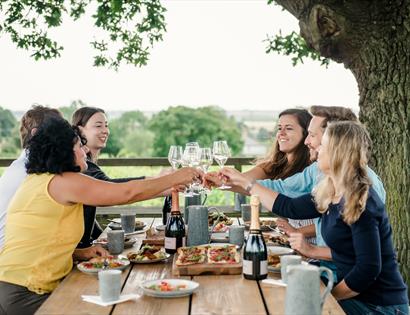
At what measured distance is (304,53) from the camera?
6.36m

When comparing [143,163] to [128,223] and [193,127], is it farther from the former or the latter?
[193,127]

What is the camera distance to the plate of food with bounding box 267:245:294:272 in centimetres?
278

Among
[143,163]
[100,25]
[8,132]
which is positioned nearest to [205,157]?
[143,163]

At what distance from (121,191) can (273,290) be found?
867 millimetres

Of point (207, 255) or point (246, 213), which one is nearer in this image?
point (207, 255)

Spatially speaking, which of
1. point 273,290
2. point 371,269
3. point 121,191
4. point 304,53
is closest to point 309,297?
point 273,290

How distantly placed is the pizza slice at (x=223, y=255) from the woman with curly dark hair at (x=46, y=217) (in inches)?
17.9

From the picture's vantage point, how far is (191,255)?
2.86m

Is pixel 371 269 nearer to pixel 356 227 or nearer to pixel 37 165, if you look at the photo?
pixel 356 227

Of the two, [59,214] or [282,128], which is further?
[282,128]

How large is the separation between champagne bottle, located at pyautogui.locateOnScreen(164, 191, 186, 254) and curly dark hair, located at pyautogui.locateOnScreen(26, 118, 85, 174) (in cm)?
50

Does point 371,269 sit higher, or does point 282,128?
point 282,128

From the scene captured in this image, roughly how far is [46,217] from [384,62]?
9.52 ft

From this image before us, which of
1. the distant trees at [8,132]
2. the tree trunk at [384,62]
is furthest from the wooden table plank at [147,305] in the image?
the distant trees at [8,132]
